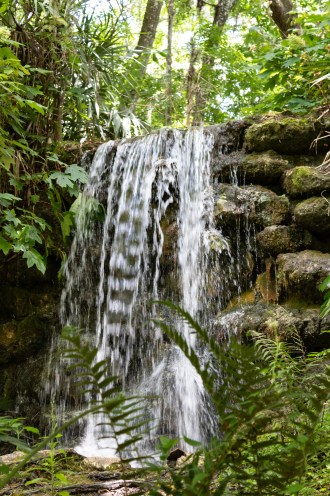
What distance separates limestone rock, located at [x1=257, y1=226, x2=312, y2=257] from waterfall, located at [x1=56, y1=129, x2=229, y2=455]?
0.62m

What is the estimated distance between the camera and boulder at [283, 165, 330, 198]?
211 inches

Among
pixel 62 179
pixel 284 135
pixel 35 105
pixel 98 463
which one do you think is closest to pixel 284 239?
pixel 284 135

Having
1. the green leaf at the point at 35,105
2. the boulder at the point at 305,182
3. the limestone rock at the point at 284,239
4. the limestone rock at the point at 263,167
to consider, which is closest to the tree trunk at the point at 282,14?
the limestone rock at the point at 263,167

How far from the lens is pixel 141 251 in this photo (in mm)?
6148

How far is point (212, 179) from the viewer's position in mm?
6242

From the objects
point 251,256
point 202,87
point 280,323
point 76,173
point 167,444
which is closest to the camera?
point 167,444

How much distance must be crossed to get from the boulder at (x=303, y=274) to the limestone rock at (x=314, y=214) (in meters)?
0.33

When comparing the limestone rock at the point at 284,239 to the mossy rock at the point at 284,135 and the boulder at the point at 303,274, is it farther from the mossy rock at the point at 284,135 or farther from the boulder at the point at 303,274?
the mossy rock at the point at 284,135

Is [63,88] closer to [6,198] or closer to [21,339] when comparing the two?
[6,198]

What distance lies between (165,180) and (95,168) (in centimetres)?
105

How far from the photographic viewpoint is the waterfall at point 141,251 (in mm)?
5684

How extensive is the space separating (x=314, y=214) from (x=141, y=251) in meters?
2.07

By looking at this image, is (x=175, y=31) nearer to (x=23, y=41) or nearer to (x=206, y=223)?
(x=23, y=41)

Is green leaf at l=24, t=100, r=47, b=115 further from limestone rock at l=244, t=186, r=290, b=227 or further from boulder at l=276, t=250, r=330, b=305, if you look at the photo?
boulder at l=276, t=250, r=330, b=305
